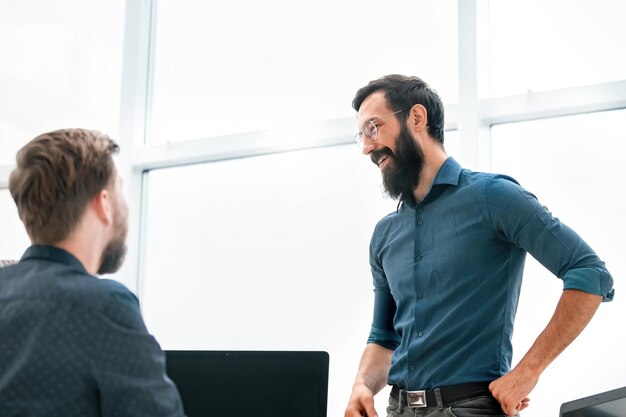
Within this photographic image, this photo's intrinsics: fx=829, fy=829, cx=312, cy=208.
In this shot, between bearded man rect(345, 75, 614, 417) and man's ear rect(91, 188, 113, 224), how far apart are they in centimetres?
102

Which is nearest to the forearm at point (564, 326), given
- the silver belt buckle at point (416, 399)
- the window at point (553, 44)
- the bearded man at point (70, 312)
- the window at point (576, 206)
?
the silver belt buckle at point (416, 399)

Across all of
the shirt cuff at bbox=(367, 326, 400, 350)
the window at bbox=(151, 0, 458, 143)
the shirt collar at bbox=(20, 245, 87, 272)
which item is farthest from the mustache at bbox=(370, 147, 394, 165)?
the shirt collar at bbox=(20, 245, 87, 272)

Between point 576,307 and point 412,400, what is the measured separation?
0.47 m

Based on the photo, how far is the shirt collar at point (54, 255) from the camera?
1327mm

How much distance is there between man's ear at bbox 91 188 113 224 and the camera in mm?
1363

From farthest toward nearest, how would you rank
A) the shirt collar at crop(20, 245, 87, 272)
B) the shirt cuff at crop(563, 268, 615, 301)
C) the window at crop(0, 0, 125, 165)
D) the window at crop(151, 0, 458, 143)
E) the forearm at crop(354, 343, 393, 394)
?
1. the window at crop(0, 0, 125, 165)
2. the window at crop(151, 0, 458, 143)
3. the forearm at crop(354, 343, 393, 394)
4. the shirt cuff at crop(563, 268, 615, 301)
5. the shirt collar at crop(20, 245, 87, 272)

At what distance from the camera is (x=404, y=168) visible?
2.34 metres

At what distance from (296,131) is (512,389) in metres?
1.83

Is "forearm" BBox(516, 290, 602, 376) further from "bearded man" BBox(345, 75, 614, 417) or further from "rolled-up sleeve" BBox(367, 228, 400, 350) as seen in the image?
"rolled-up sleeve" BBox(367, 228, 400, 350)

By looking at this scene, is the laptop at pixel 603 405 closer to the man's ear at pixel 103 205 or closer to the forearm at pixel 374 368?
the forearm at pixel 374 368

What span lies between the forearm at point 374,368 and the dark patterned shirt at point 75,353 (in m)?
Result: 1.11

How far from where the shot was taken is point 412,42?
11.1 ft

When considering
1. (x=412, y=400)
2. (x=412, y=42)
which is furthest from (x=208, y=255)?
(x=412, y=400)

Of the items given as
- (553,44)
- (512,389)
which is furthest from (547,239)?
(553,44)
